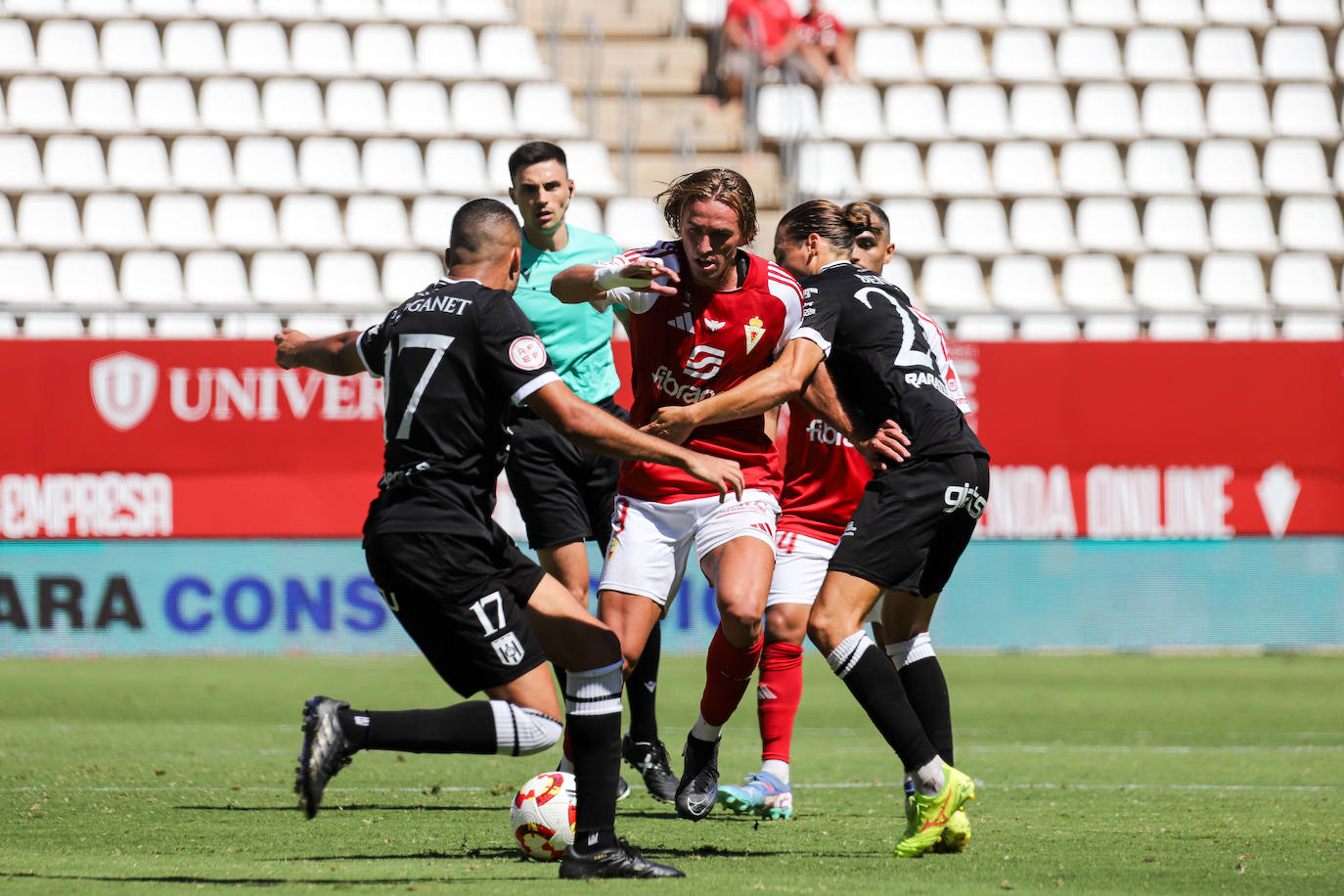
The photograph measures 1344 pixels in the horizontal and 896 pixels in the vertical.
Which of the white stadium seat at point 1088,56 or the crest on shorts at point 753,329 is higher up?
the white stadium seat at point 1088,56

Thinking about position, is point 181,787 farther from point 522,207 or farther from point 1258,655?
point 1258,655

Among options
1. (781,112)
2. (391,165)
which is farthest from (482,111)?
(781,112)

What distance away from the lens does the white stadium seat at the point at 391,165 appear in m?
17.6

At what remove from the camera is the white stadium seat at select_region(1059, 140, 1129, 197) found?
18.8m

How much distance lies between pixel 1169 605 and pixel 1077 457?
5.09 feet

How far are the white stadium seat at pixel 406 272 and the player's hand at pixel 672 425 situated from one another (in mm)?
11177

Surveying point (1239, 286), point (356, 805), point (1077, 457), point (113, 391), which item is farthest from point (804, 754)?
point (1239, 286)

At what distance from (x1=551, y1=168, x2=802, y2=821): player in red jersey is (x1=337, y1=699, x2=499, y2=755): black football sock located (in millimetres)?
1343

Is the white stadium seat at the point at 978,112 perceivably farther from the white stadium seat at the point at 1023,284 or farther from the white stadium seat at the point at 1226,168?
the white stadium seat at the point at 1226,168

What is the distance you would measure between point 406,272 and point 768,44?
5515mm

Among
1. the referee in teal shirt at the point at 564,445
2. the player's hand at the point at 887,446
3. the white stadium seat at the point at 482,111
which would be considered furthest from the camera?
the white stadium seat at the point at 482,111

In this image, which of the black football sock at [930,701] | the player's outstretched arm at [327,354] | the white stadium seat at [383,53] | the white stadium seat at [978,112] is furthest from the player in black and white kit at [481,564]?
the white stadium seat at [978,112]

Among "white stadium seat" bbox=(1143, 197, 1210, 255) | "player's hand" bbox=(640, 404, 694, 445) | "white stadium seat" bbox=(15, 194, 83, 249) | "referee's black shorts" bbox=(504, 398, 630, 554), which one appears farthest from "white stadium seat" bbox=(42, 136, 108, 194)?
"player's hand" bbox=(640, 404, 694, 445)

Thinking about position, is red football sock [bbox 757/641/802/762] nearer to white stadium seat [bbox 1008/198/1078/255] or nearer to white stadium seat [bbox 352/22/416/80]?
white stadium seat [bbox 1008/198/1078/255]
